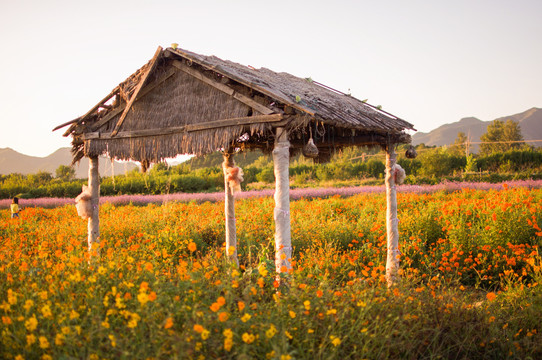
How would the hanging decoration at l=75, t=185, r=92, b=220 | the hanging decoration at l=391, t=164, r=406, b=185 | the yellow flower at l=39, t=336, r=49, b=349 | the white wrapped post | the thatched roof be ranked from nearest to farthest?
the yellow flower at l=39, t=336, r=49, b=349
the white wrapped post
the thatched roof
the hanging decoration at l=391, t=164, r=406, b=185
the hanging decoration at l=75, t=185, r=92, b=220

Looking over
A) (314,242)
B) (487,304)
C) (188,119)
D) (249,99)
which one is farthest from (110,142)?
(487,304)

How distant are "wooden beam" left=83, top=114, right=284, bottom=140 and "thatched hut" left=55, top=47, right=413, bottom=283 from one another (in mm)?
14

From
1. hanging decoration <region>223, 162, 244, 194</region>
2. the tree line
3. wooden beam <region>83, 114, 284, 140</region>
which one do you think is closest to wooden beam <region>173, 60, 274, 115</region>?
wooden beam <region>83, 114, 284, 140</region>

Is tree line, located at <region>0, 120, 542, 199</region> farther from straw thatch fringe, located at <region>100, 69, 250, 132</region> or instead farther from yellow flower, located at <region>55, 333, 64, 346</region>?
yellow flower, located at <region>55, 333, 64, 346</region>

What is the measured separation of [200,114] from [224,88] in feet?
1.90

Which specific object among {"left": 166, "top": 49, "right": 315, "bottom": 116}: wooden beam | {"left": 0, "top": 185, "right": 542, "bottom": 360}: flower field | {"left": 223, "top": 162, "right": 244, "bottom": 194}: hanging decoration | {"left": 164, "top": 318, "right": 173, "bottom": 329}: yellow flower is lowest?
{"left": 0, "top": 185, "right": 542, "bottom": 360}: flower field

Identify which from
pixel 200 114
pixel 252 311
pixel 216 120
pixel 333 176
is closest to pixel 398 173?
pixel 216 120

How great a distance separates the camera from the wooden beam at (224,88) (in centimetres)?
477

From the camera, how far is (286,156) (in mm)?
4645

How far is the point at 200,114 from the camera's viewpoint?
A: 215 inches

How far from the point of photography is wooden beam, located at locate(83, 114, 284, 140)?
4672 mm

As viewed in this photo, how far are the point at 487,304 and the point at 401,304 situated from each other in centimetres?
163

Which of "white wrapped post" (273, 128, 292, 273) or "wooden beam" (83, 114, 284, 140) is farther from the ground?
"wooden beam" (83, 114, 284, 140)

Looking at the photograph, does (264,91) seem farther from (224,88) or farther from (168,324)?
(168,324)
